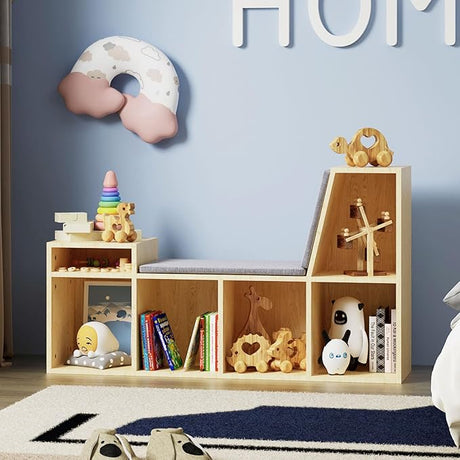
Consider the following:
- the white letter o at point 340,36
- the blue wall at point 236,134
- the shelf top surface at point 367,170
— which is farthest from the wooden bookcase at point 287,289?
the white letter o at point 340,36

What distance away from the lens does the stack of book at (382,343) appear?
3.53 m

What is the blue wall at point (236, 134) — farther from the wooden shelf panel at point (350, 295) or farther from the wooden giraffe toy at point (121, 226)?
the wooden giraffe toy at point (121, 226)

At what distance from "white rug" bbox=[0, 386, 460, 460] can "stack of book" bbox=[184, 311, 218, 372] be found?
364mm

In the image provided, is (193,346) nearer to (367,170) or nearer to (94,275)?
(94,275)

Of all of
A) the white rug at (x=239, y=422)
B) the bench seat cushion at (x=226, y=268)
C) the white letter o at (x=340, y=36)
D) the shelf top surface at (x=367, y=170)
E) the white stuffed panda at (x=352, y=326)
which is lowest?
the white rug at (x=239, y=422)

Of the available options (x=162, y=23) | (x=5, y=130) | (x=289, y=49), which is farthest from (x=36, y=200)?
(x=289, y=49)

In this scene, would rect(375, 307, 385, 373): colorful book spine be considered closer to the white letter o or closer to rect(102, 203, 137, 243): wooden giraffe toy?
rect(102, 203, 137, 243): wooden giraffe toy

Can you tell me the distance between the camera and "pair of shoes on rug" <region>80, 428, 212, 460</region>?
2303 millimetres

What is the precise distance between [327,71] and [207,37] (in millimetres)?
506

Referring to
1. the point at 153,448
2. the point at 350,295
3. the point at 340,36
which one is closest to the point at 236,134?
the point at 340,36

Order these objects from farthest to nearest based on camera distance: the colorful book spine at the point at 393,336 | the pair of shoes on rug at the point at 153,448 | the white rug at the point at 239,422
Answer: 1. the colorful book spine at the point at 393,336
2. the white rug at the point at 239,422
3. the pair of shoes on rug at the point at 153,448

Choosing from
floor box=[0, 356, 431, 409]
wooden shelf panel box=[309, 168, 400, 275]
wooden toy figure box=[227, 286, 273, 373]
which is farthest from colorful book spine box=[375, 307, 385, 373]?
wooden toy figure box=[227, 286, 273, 373]

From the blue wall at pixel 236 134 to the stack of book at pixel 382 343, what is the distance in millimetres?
319

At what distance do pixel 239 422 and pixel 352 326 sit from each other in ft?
3.05
